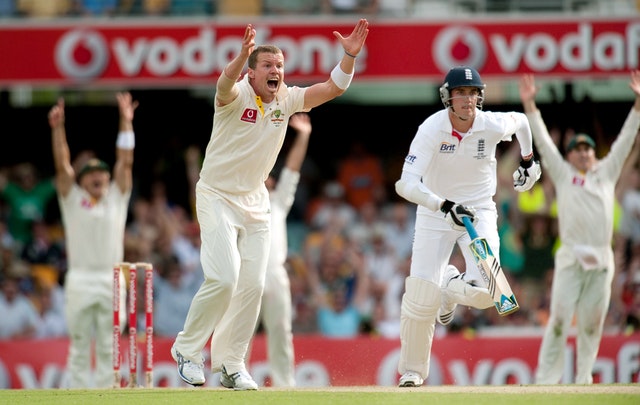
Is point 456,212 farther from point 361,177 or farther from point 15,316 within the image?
point 361,177

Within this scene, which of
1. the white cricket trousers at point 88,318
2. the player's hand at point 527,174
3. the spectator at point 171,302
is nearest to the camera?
the player's hand at point 527,174

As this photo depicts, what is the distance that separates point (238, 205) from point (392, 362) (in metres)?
4.94

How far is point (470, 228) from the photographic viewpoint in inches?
324

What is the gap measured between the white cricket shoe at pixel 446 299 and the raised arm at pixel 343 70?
142 cm

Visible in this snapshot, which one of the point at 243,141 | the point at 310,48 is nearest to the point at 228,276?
the point at 243,141

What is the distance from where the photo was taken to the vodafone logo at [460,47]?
1425cm

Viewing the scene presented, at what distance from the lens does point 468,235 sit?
8555 mm

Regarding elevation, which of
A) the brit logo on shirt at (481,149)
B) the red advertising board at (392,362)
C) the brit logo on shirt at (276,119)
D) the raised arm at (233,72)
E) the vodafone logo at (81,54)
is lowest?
the red advertising board at (392,362)

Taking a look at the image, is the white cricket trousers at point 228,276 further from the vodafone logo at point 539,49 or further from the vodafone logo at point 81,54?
the vodafone logo at point 81,54

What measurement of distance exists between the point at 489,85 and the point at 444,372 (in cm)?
452

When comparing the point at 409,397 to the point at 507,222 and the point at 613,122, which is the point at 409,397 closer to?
the point at 507,222

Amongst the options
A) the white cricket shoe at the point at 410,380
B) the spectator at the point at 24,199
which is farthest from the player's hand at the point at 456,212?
the spectator at the point at 24,199

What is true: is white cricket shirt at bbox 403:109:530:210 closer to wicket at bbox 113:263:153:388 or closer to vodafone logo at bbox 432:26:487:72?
wicket at bbox 113:263:153:388

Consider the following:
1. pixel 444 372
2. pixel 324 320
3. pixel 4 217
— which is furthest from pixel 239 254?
pixel 4 217
